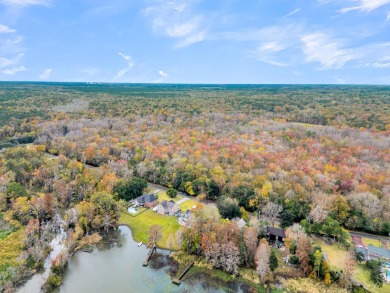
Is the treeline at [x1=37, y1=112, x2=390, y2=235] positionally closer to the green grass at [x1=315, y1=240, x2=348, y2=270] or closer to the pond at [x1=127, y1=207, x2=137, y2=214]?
the green grass at [x1=315, y1=240, x2=348, y2=270]

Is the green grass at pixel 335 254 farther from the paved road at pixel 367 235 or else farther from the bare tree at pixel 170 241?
the bare tree at pixel 170 241

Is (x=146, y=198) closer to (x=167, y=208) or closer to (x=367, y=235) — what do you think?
(x=167, y=208)

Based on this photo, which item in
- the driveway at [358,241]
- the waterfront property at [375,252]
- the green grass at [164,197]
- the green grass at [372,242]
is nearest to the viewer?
the waterfront property at [375,252]

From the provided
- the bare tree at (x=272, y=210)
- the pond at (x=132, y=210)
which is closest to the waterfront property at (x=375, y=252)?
the bare tree at (x=272, y=210)

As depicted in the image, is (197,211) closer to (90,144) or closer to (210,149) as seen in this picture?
(210,149)

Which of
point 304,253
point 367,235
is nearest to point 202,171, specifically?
point 304,253

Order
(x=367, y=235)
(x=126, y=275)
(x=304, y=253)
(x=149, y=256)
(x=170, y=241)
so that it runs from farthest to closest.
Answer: (x=367, y=235) < (x=170, y=241) < (x=149, y=256) < (x=126, y=275) < (x=304, y=253)
